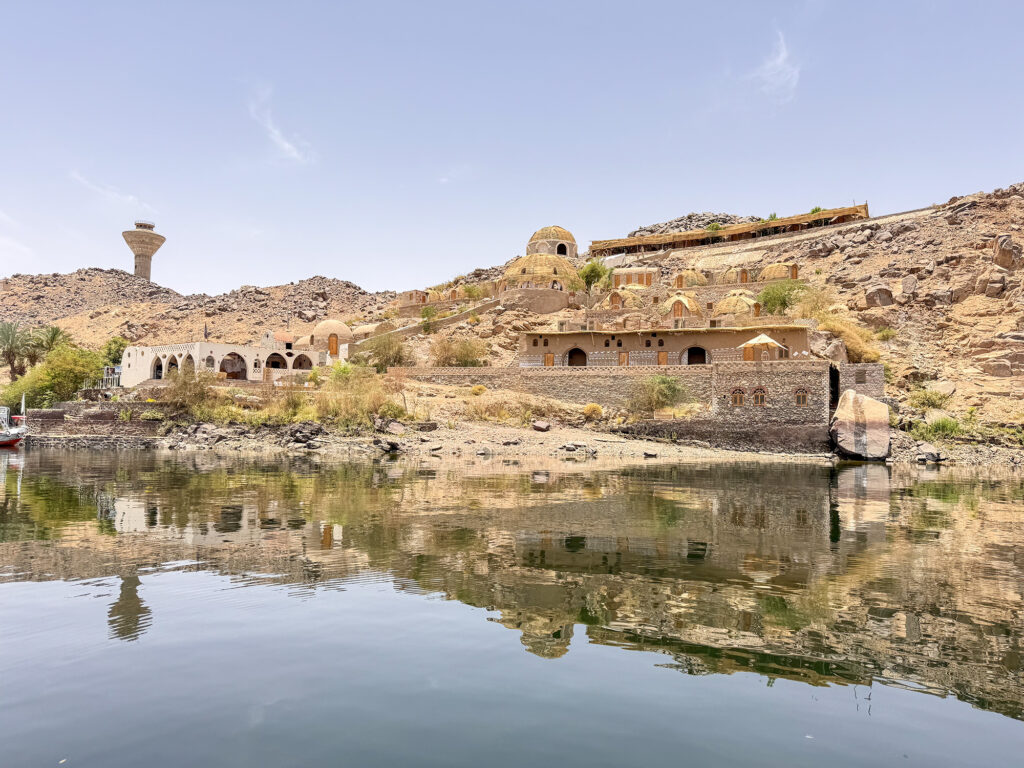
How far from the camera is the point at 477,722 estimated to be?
5.21 meters

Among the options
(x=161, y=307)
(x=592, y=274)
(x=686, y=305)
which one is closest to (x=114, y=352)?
(x=161, y=307)

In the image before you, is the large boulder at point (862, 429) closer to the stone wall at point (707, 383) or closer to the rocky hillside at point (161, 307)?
the stone wall at point (707, 383)

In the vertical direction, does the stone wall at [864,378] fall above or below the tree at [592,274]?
below

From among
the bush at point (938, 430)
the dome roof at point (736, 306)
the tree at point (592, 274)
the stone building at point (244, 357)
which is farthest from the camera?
the tree at point (592, 274)

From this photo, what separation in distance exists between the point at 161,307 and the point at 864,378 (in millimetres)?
83148

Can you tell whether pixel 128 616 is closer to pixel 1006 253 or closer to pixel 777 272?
pixel 777 272

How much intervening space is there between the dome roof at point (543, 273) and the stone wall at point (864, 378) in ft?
82.5

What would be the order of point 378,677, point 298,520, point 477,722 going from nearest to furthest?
1. point 477,722
2. point 378,677
3. point 298,520

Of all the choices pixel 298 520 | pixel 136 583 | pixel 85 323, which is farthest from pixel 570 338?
pixel 85 323

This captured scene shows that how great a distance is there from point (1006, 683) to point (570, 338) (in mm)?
37848

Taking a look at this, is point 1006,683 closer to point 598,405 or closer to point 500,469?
point 500,469

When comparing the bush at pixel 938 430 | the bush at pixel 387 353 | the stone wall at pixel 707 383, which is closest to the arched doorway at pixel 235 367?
the bush at pixel 387 353

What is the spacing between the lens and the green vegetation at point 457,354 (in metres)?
45.9

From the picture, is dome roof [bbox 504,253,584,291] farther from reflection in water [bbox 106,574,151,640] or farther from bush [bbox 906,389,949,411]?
reflection in water [bbox 106,574,151,640]
